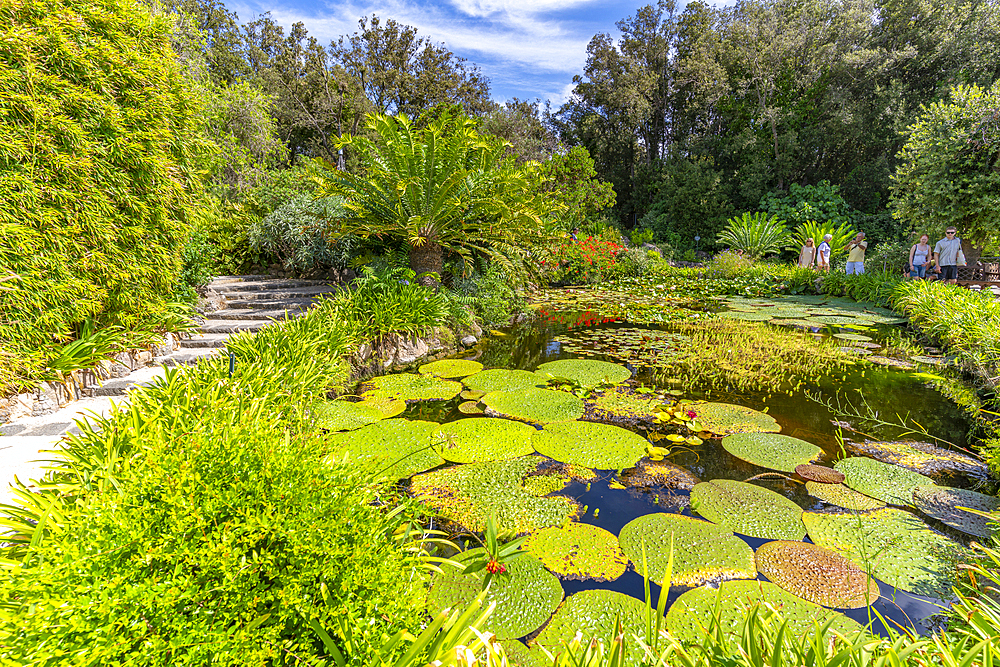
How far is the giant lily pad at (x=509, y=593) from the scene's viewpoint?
1541mm

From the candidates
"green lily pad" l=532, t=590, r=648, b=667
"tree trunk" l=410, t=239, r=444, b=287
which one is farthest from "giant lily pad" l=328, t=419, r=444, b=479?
"tree trunk" l=410, t=239, r=444, b=287

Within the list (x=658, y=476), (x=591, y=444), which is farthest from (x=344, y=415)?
(x=658, y=476)

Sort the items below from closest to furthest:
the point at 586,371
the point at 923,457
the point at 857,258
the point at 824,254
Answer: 1. the point at 923,457
2. the point at 586,371
3. the point at 857,258
4. the point at 824,254

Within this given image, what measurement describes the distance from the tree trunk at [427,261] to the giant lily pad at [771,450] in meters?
4.40

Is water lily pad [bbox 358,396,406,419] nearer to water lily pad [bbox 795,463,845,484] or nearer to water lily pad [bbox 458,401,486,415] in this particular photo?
water lily pad [bbox 458,401,486,415]

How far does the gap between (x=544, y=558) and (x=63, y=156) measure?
3.85 meters

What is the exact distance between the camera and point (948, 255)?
24.2ft

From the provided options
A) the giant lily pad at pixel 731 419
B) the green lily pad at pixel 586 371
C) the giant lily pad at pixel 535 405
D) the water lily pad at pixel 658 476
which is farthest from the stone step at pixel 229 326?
the giant lily pad at pixel 731 419

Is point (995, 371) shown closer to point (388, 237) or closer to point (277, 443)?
point (277, 443)

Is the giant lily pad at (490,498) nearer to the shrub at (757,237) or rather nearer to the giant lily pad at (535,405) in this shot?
the giant lily pad at (535,405)

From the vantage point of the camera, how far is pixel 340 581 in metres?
1.14

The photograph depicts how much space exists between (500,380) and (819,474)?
251cm

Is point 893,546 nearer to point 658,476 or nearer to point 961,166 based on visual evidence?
point 658,476

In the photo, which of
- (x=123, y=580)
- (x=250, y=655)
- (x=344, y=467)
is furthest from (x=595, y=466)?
(x=123, y=580)
